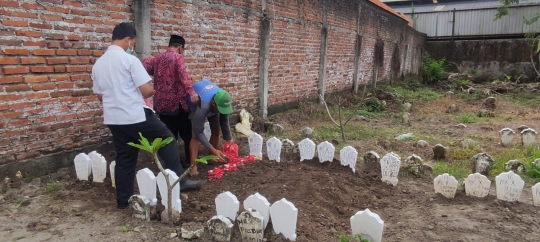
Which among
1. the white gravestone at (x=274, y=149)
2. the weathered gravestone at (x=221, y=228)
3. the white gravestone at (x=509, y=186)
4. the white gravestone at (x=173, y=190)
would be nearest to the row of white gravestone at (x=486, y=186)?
the white gravestone at (x=509, y=186)

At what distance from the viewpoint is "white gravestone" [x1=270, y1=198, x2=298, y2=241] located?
2.47 m

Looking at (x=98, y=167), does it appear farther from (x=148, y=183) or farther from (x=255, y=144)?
(x=255, y=144)

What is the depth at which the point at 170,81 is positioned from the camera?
397cm

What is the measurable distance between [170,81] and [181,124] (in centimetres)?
58

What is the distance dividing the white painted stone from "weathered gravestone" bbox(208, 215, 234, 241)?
5.76 feet

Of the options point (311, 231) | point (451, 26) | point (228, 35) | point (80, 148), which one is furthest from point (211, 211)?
point (451, 26)

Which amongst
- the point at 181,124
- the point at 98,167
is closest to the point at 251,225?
the point at 98,167

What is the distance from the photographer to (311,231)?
2.66 metres

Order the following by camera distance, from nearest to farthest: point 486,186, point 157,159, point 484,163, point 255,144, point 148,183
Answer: point 157,159, point 148,183, point 486,186, point 484,163, point 255,144

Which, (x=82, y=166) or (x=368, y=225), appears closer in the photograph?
(x=368, y=225)

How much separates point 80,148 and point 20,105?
78cm

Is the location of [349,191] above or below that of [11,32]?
below

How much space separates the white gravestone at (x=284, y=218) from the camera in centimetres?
247

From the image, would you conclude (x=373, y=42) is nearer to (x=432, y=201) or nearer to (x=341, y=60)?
(x=341, y=60)
